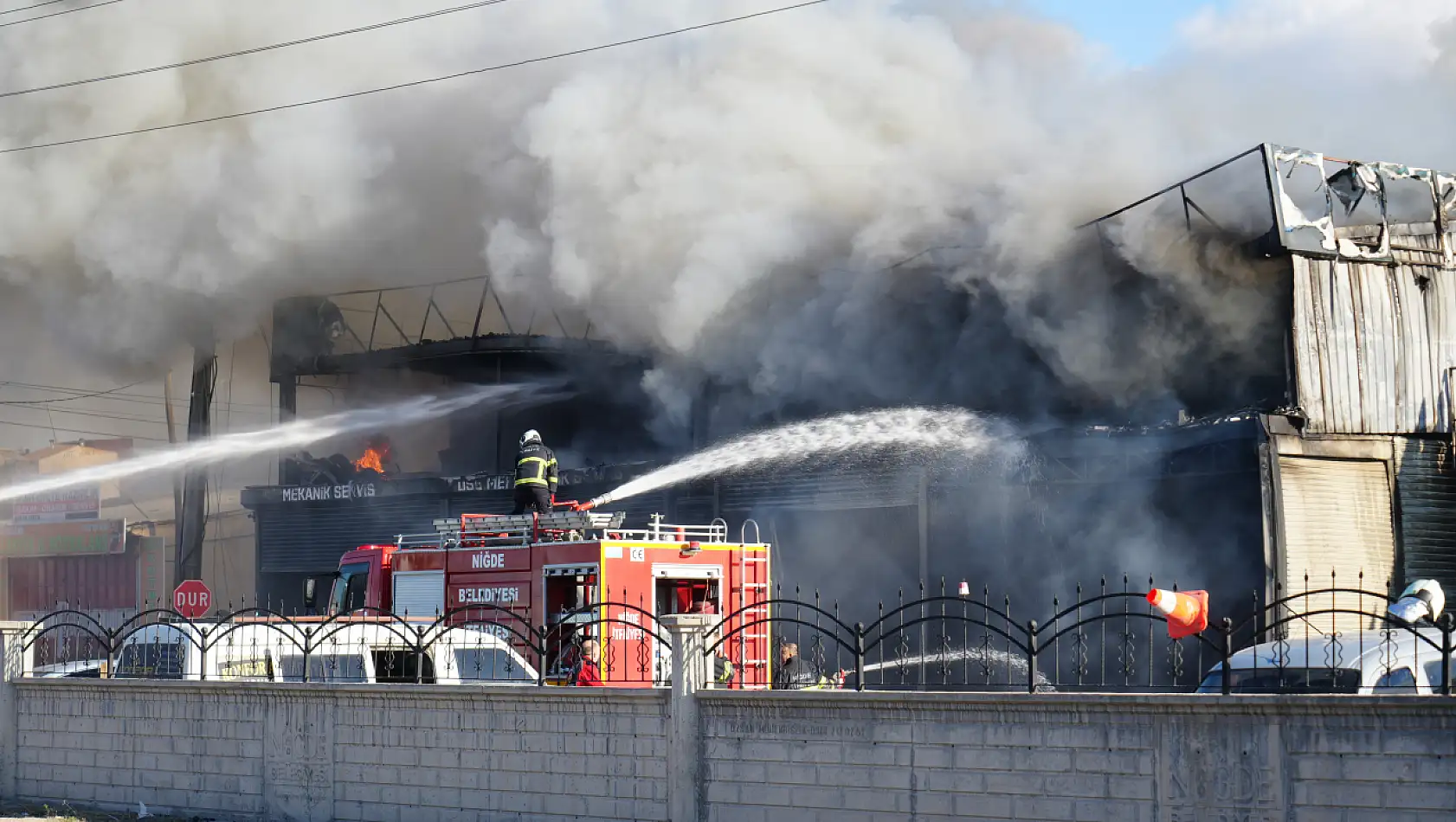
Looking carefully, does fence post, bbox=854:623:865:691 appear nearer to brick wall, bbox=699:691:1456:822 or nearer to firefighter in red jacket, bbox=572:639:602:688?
brick wall, bbox=699:691:1456:822

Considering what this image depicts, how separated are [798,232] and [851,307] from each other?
68.9 inches

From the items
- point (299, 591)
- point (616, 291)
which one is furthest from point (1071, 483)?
point (299, 591)

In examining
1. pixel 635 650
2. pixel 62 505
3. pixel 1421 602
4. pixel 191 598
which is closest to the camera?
pixel 1421 602

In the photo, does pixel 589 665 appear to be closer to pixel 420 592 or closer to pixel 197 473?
pixel 420 592

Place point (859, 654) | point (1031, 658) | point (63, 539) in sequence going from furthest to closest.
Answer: point (63, 539), point (859, 654), point (1031, 658)

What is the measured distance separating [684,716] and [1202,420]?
9.55 m

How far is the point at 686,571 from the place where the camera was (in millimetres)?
13234

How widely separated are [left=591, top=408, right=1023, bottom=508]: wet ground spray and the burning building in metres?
0.24

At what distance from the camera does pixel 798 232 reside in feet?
71.3

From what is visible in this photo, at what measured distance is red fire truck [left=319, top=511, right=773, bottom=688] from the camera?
500 inches

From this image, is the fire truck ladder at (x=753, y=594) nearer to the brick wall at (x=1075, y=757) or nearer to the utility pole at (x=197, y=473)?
the brick wall at (x=1075, y=757)

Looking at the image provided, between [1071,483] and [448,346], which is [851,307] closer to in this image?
[1071,483]

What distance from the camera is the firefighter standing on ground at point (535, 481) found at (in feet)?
46.8

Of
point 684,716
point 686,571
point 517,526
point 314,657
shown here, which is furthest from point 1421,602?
point 314,657
